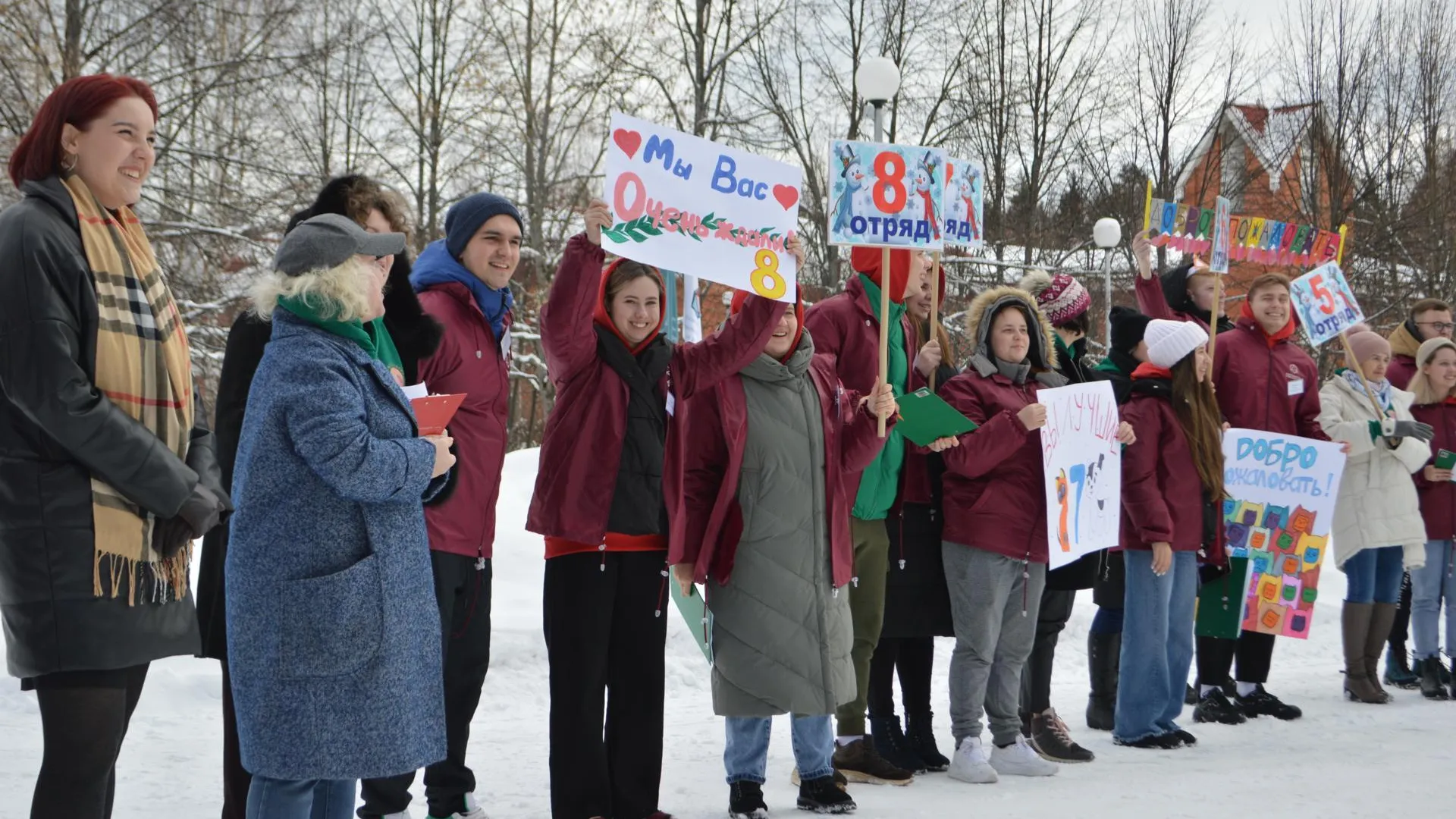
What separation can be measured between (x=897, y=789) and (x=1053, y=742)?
1119 mm

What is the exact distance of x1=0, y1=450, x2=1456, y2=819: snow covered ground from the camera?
17.2 ft

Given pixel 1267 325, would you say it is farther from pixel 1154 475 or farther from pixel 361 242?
pixel 361 242

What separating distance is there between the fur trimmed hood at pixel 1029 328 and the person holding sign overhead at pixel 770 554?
1.13 metres

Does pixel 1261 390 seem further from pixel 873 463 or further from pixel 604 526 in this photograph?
pixel 604 526

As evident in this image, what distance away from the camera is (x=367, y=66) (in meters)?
22.8

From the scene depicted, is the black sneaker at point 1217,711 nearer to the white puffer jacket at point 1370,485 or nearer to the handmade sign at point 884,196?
the white puffer jacket at point 1370,485

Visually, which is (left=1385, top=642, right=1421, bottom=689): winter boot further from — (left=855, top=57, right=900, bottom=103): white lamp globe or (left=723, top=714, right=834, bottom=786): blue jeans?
(left=855, top=57, right=900, bottom=103): white lamp globe

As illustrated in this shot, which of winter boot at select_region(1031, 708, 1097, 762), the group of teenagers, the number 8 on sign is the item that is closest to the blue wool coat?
the group of teenagers

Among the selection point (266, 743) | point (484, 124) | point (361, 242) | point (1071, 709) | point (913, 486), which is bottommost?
point (1071, 709)

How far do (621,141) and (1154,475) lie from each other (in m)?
3.54

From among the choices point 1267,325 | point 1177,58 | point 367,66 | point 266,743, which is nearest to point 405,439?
point 266,743

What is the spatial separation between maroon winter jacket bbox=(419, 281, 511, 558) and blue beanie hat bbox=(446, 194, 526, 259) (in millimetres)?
187

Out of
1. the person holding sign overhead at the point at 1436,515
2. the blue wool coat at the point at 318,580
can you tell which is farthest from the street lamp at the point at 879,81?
the person holding sign overhead at the point at 1436,515

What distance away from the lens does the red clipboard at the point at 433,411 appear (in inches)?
140
